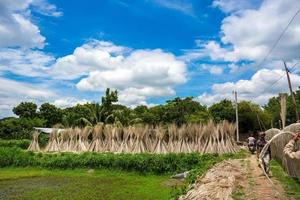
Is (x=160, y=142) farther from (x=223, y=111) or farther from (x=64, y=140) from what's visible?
(x=223, y=111)

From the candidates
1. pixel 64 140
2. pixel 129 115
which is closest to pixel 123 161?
pixel 64 140

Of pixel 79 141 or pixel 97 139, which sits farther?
pixel 79 141

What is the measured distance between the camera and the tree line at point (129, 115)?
34.2 metres

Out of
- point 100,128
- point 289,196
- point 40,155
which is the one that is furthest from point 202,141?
point 289,196

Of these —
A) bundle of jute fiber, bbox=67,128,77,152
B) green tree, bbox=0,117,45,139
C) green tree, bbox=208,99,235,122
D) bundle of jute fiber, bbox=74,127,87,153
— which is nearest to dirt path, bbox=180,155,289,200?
bundle of jute fiber, bbox=74,127,87,153

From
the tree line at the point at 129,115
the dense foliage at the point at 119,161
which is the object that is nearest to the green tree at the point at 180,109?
the tree line at the point at 129,115

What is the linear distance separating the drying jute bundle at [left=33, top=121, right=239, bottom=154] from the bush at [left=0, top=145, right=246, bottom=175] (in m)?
1.85

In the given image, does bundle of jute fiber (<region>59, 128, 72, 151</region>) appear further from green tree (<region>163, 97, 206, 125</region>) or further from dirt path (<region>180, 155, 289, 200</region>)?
green tree (<region>163, 97, 206, 125</region>)

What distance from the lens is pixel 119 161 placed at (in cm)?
1822

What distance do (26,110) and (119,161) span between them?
115ft

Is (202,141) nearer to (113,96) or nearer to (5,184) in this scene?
(5,184)

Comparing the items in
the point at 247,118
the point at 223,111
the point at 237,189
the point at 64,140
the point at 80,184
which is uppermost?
the point at 223,111

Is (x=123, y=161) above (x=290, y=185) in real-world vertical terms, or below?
above

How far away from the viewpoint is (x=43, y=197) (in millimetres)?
12148
